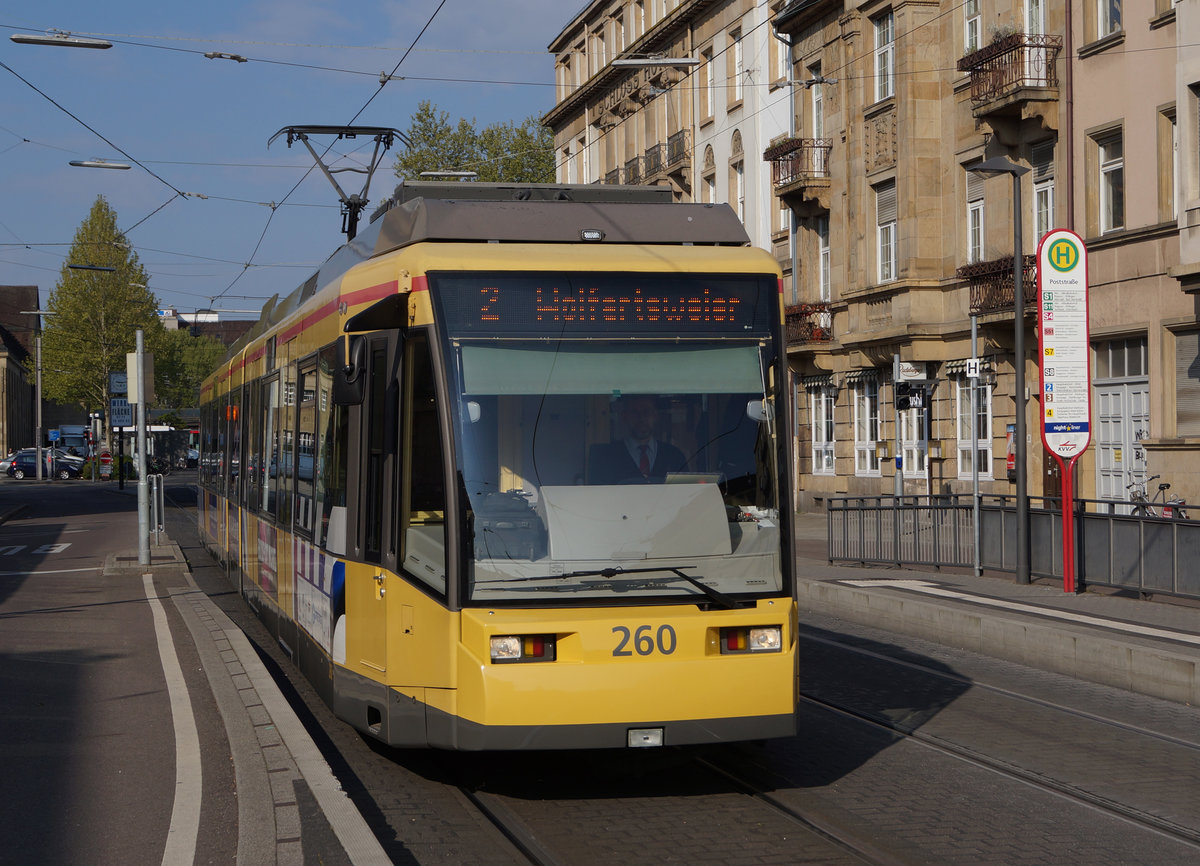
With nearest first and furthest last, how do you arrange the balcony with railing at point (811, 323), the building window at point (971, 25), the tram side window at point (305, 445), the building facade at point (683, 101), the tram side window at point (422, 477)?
the tram side window at point (422, 477) → the tram side window at point (305, 445) → the building window at point (971, 25) → the balcony with railing at point (811, 323) → the building facade at point (683, 101)

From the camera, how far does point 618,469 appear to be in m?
7.19

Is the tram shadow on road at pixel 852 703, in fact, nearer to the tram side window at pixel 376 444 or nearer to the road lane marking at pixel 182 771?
the tram side window at pixel 376 444

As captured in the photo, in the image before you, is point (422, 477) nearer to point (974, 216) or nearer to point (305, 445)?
point (305, 445)

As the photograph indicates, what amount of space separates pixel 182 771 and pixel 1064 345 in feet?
36.3

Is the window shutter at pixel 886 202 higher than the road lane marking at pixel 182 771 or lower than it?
higher

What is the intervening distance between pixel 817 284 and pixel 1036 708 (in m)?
27.8

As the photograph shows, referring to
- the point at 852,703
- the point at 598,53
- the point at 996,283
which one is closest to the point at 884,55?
the point at 996,283

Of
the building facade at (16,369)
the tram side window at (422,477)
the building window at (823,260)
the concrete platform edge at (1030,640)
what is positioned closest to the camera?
the tram side window at (422,477)

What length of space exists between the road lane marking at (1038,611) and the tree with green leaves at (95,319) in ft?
230

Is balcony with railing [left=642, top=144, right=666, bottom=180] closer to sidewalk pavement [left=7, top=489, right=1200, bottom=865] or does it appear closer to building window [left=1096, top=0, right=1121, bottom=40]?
building window [left=1096, top=0, right=1121, bottom=40]

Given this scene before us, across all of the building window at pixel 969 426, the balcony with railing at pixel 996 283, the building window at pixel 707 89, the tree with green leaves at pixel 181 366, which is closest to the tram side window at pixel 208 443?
the balcony with railing at pixel 996 283

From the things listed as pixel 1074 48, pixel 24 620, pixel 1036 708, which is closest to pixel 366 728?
pixel 1036 708

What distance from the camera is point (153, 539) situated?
26.8 metres

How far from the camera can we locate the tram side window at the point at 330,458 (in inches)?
332
